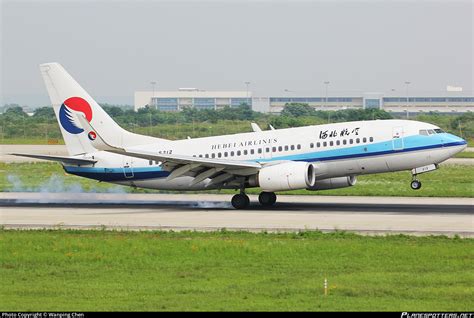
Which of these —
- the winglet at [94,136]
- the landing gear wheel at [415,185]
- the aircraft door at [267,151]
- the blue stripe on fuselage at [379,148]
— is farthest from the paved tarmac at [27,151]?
the landing gear wheel at [415,185]

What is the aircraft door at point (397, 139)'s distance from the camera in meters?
42.4

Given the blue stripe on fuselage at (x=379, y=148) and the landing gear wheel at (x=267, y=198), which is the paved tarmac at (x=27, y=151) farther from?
the blue stripe on fuselage at (x=379, y=148)

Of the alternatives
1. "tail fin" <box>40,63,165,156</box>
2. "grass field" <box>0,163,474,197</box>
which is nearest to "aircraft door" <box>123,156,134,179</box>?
"tail fin" <box>40,63,165,156</box>

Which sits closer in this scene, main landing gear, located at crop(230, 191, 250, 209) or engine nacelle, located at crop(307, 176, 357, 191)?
main landing gear, located at crop(230, 191, 250, 209)

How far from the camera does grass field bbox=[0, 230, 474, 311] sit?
20391mm

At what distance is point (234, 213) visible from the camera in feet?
135

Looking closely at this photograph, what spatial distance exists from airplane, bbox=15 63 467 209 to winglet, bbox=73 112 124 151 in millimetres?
49

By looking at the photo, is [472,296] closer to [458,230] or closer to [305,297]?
[305,297]

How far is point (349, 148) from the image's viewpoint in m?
42.5

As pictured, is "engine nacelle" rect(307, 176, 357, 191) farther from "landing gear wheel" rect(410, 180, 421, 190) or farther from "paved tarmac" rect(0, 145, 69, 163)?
"paved tarmac" rect(0, 145, 69, 163)

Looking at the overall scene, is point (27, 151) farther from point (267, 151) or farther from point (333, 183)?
point (333, 183)

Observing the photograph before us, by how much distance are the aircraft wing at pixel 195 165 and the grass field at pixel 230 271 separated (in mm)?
8913

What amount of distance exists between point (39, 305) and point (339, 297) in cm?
656

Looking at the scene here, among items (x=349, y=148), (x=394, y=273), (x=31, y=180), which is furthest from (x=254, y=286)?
(x=31, y=180)
